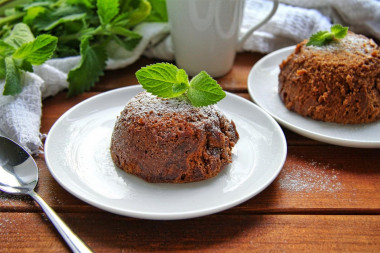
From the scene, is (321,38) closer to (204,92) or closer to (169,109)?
(204,92)

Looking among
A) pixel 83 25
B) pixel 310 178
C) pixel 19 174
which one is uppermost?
pixel 83 25

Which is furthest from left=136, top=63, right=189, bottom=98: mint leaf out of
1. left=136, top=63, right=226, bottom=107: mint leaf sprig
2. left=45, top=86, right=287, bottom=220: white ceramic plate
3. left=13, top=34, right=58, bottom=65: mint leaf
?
left=13, top=34, right=58, bottom=65: mint leaf

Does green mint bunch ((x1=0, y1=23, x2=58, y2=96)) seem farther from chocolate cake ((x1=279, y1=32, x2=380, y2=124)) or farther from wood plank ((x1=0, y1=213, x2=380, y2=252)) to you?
chocolate cake ((x1=279, y1=32, x2=380, y2=124))

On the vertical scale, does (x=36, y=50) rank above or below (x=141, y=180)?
above

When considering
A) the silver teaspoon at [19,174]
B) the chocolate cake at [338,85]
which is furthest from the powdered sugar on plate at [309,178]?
the silver teaspoon at [19,174]

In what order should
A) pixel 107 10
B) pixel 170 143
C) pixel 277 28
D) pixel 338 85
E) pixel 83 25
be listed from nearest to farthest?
1. pixel 170 143
2. pixel 338 85
3. pixel 107 10
4. pixel 83 25
5. pixel 277 28

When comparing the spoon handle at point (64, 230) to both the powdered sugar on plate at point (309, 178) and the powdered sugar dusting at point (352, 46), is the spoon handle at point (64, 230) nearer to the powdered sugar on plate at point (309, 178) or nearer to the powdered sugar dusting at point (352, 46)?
the powdered sugar on plate at point (309, 178)

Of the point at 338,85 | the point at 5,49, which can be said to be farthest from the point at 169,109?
the point at 5,49
